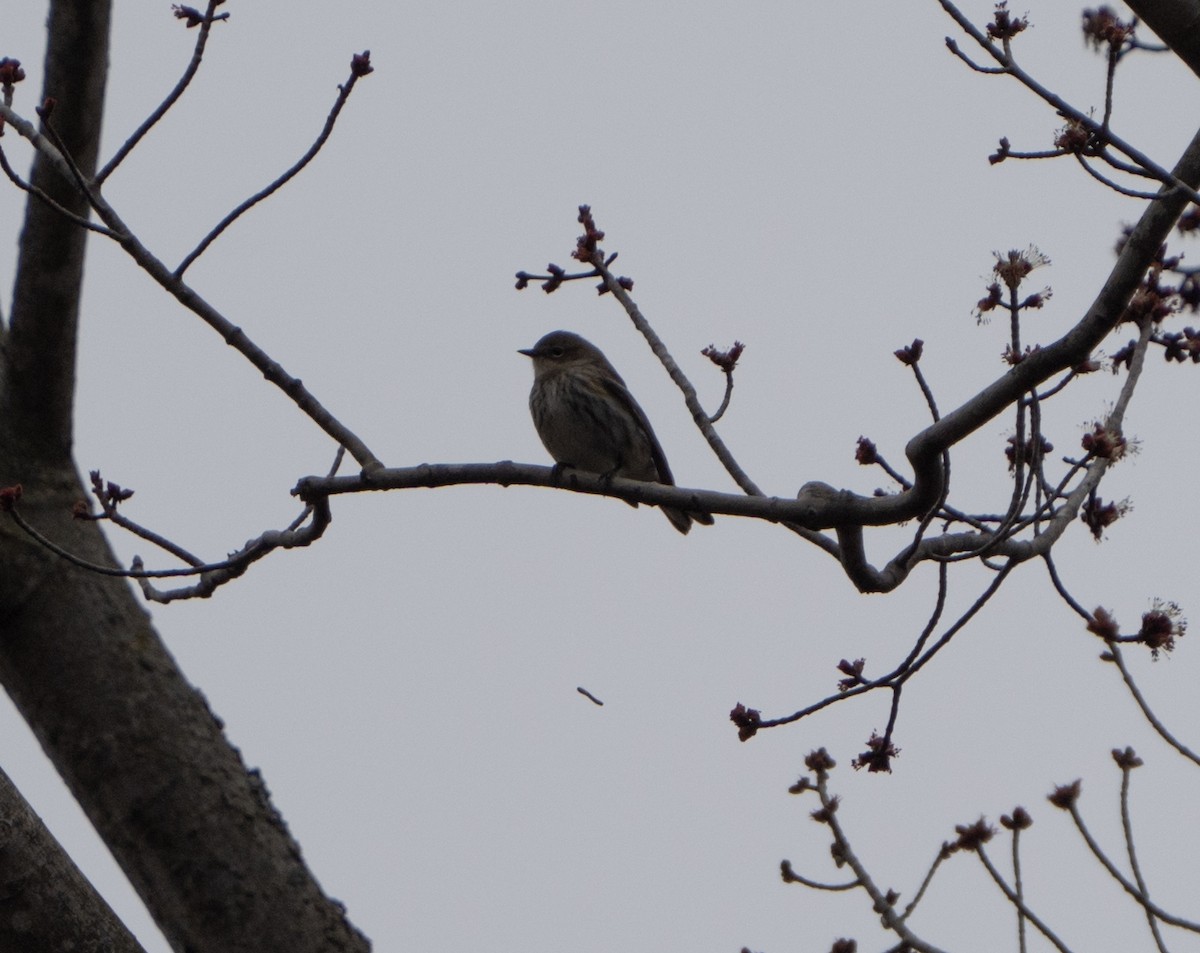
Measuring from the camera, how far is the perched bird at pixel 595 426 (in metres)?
8.05

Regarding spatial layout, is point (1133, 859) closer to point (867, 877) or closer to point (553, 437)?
point (867, 877)

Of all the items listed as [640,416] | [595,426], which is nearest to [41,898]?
[595,426]

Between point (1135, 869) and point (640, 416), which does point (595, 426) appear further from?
point (1135, 869)

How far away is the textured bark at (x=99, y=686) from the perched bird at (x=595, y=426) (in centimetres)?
313

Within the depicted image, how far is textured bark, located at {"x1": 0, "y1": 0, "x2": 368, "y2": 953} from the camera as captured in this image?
14.9ft

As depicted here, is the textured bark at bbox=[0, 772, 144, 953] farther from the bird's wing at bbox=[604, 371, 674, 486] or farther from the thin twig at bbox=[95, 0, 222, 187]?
the bird's wing at bbox=[604, 371, 674, 486]

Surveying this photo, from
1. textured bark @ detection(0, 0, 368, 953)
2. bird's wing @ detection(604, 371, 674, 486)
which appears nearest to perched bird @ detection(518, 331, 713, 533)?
bird's wing @ detection(604, 371, 674, 486)

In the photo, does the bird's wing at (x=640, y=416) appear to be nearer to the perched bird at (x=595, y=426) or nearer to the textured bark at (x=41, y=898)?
the perched bird at (x=595, y=426)

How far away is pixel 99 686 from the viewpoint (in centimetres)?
475

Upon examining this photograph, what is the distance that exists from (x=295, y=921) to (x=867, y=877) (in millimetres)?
1604

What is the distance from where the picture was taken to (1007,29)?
3.76m

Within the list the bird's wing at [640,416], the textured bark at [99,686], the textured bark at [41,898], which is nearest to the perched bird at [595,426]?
the bird's wing at [640,416]

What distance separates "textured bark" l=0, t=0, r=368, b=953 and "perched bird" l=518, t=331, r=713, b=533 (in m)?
3.13

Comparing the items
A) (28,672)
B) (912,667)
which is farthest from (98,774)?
(912,667)
